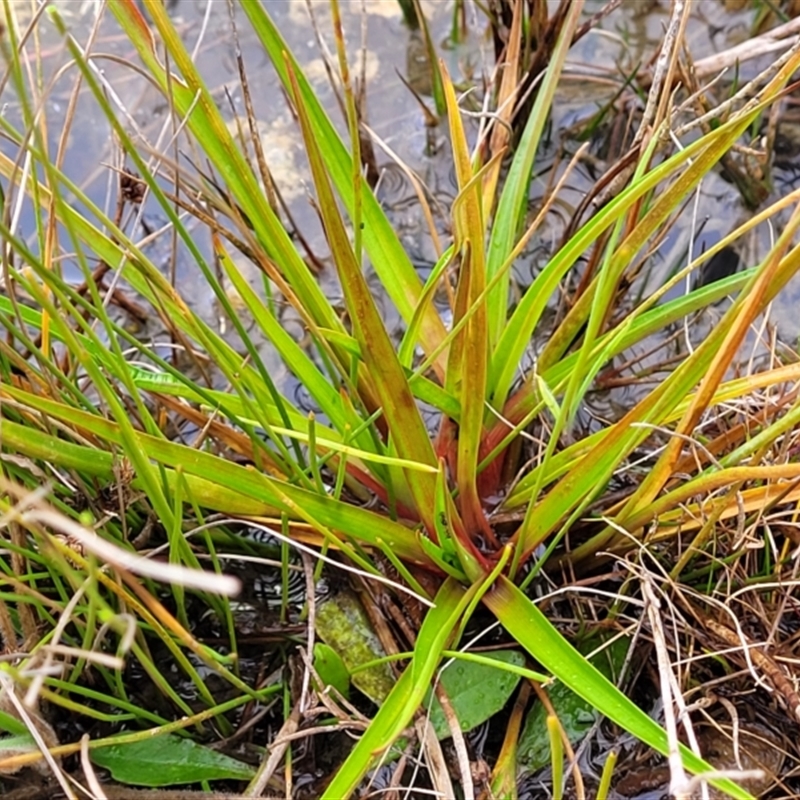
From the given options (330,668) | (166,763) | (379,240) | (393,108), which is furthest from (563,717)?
(393,108)

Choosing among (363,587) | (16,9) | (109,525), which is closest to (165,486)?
(109,525)

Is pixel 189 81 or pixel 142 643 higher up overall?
pixel 189 81

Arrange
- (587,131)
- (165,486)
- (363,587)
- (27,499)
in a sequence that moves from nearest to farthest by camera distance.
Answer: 1. (27,499)
2. (165,486)
3. (363,587)
4. (587,131)

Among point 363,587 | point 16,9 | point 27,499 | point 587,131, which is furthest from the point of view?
point 16,9

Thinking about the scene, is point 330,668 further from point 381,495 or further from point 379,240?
point 379,240

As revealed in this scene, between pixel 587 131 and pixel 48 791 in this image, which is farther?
pixel 587 131

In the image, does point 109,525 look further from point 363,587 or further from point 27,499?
point 27,499

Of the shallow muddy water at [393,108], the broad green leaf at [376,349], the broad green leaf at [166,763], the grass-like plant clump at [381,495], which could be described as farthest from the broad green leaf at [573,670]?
the shallow muddy water at [393,108]
